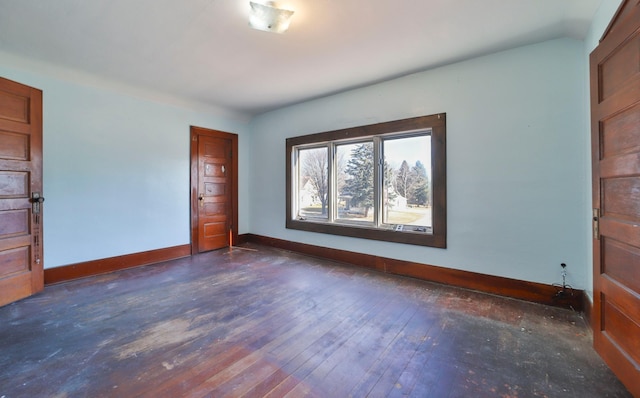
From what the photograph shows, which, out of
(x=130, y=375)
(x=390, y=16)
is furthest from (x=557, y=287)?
(x=130, y=375)

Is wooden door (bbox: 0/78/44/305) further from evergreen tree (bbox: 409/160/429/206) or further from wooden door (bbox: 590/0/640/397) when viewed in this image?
wooden door (bbox: 590/0/640/397)

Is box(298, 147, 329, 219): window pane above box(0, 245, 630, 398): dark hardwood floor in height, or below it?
above

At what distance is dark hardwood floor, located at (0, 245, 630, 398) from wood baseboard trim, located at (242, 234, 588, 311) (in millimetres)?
125

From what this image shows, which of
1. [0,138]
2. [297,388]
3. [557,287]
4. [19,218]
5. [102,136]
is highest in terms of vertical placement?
[102,136]

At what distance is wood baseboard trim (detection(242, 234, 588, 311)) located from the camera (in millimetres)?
2666

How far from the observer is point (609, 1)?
1979 millimetres

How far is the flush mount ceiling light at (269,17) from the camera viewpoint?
7.13 ft

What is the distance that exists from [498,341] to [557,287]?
1.17 meters

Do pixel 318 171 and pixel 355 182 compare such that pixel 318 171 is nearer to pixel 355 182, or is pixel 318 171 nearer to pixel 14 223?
pixel 355 182

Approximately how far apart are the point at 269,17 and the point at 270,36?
15.5 inches

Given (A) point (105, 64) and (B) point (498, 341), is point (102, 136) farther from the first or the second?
(B) point (498, 341)

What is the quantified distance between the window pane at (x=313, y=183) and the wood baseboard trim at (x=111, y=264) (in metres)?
2.26

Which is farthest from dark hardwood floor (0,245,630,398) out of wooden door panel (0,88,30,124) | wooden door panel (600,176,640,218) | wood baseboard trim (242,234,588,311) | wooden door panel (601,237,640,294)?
wooden door panel (0,88,30,124)

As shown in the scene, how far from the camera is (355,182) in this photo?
4277 mm
